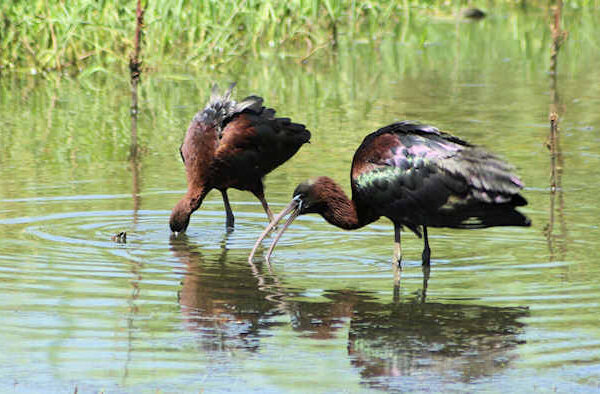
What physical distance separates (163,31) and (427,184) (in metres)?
10.3

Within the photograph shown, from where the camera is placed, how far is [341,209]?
8633mm

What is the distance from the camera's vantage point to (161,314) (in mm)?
7117

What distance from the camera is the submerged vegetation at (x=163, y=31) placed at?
1725 centimetres

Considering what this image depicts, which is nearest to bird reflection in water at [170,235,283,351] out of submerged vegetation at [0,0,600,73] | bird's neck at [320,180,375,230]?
bird's neck at [320,180,375,230]

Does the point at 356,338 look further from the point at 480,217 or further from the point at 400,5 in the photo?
the point at 400,5

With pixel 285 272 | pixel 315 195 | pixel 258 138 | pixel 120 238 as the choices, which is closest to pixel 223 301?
pixel 285 272

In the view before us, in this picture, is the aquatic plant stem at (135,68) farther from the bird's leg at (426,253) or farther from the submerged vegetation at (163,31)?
the bird's leg at (426,253)

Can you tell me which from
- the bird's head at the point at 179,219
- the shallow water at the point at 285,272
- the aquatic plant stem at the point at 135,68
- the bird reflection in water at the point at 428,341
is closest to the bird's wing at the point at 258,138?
the shallow water at the point at 285,272

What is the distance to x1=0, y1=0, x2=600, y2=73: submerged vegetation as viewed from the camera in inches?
679

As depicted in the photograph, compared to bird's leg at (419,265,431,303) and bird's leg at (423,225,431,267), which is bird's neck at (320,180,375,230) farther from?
bird's leg at (419,265,431,303)

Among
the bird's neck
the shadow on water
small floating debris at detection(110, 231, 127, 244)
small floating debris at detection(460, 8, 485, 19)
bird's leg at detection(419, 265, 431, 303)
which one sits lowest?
small floating debris at detection(110, 231, 127, 244)

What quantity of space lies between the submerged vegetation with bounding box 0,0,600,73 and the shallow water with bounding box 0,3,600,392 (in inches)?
49.3

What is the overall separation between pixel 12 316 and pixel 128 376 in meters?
1.44

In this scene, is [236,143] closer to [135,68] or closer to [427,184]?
[427,184]
